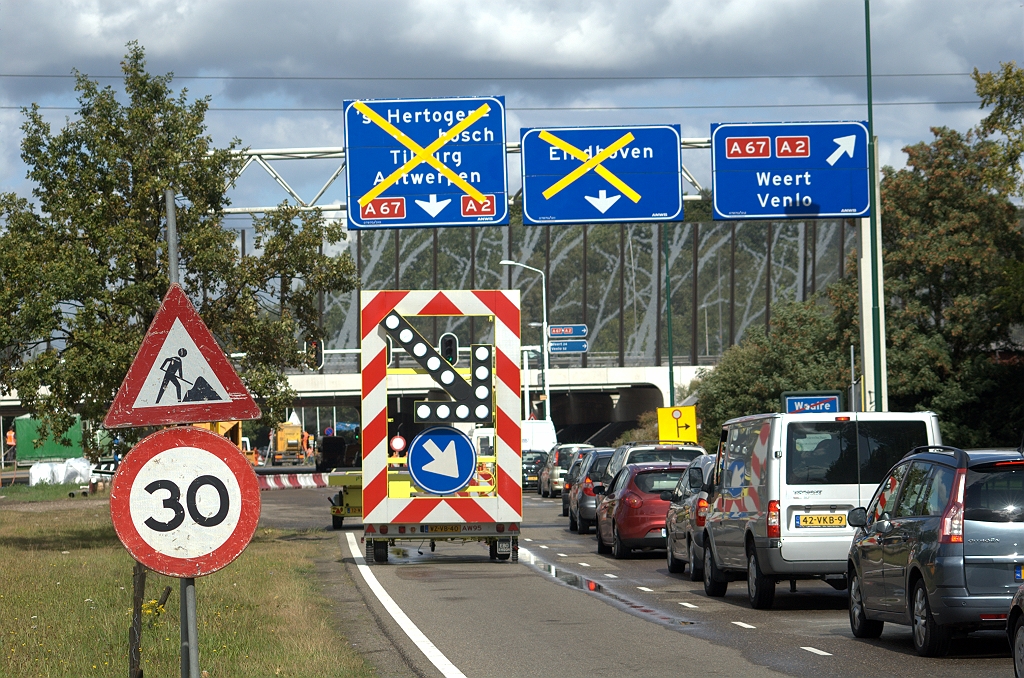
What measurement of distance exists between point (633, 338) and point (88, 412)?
2248 inches

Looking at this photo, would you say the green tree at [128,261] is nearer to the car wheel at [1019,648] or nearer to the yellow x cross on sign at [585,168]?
the yellow x cross on sign at [585,168]

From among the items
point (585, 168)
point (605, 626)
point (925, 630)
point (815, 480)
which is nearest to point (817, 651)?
point (925, 630)

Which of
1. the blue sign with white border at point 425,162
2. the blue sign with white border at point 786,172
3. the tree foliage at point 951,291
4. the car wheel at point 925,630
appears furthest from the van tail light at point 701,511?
the tree foliage at point 951,291

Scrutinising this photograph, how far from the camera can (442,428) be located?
69.3 feet

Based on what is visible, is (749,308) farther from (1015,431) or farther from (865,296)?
(865,296)

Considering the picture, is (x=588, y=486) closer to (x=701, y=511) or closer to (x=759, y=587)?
(x=701, y=511)

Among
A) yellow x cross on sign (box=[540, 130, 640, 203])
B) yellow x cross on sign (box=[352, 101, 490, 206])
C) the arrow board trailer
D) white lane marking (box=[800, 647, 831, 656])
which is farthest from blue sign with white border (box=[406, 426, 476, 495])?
white lane marking (box=[800, 647, 831, 656])

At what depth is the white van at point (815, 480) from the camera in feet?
49.3

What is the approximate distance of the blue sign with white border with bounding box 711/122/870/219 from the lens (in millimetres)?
24594

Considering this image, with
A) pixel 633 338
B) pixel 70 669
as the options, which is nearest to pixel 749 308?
pixel 633 338

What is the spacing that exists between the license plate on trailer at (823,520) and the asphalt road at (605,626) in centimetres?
90

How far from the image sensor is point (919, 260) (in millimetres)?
47688

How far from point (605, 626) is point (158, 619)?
4203 mm

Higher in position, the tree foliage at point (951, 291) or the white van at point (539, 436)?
the tree foliage at point (951, 291)
